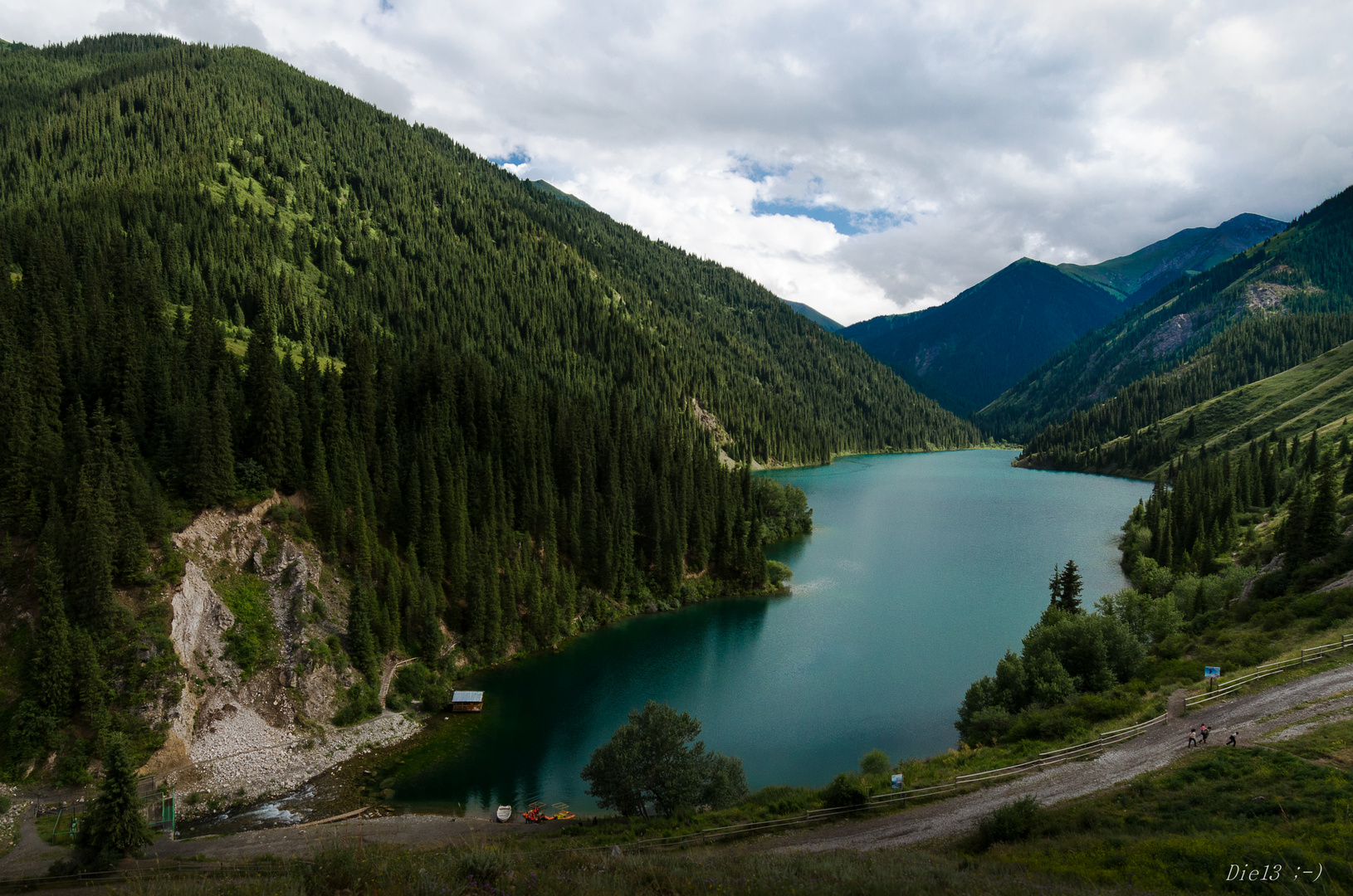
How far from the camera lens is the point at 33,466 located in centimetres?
4700

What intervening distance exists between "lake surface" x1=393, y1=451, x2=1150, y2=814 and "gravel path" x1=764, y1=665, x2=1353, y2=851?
51.2ft

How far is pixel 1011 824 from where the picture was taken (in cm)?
2400

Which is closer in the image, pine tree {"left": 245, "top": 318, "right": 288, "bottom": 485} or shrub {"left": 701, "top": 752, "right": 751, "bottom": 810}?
shrub {"left": 701, "top": 752, "right": 751, "bottom": 810}

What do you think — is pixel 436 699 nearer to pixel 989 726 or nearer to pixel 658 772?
pixel 658 772

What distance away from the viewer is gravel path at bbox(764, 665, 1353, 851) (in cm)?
2778

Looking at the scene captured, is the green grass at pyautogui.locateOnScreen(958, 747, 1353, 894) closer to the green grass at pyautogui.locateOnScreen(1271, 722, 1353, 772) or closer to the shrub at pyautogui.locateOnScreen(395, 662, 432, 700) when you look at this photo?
the green grass at pyautogui.locateOnScreen(1271, 722, 1353, 772)

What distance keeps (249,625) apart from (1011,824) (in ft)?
164

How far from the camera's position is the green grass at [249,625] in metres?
48.2

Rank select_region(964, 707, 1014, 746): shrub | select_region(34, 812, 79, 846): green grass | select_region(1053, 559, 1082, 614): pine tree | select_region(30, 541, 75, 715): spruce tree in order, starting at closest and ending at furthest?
select_region(34, 812, 79, 846): green grass
select_region(964, 707, 1014, 746): shrub
select_region(30, 541, 75, 715): spruce tree
select_region(1053, 559, 1082, 614): pine tree

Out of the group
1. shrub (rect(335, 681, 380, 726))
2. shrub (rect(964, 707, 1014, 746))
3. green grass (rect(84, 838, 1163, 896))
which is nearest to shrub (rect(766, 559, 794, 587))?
shrub (rect(964, 707, 1014, 746))

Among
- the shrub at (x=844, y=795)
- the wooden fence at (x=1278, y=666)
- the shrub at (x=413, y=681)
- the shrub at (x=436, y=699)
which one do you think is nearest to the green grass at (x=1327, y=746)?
the wooden fence at (x=1278, y=666)

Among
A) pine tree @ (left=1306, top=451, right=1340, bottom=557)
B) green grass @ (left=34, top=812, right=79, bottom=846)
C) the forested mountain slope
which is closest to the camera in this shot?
green grass @ (left=34, top=812, right=79, bottom=846)

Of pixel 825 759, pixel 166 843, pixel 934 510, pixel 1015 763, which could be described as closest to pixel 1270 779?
pixel 1015 763

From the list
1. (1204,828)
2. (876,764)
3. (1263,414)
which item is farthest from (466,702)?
(1263,414)
